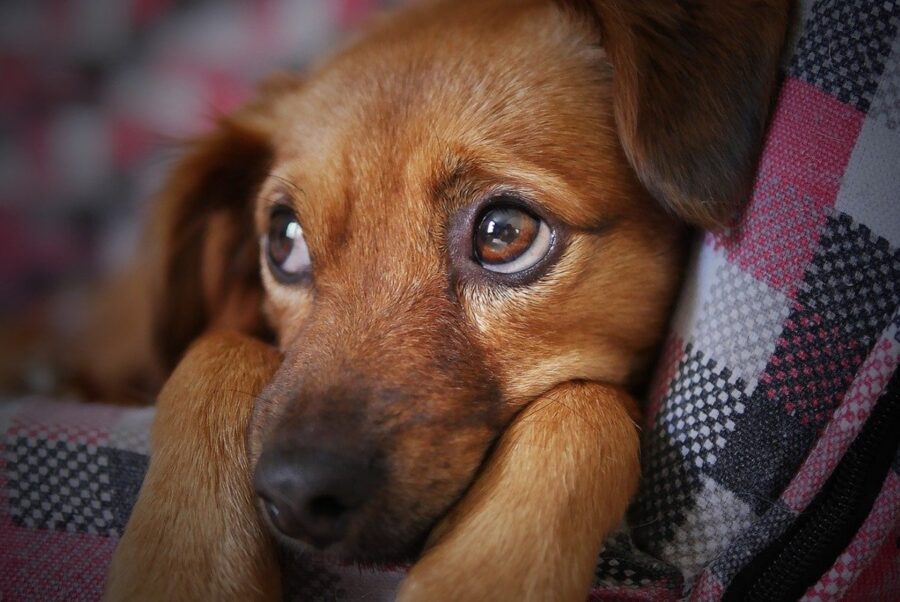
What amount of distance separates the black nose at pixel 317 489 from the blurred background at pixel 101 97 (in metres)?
1.72

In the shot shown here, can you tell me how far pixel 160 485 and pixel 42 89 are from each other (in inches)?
78.3

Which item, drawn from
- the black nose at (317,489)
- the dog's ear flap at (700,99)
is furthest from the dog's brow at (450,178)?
the black nose at (317,489)

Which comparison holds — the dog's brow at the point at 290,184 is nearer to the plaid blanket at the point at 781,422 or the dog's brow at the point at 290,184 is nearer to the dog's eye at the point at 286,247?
the dog's eye at the point at 286,247

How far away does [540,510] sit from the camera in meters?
1.09

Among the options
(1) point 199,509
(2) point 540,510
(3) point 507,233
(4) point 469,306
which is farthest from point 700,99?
(1) point 199,509

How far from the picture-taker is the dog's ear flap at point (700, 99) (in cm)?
124

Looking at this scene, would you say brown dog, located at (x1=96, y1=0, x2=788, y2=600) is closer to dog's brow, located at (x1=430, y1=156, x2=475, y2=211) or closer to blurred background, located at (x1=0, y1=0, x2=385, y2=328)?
dog's brow, located at (x1=430, y1=156, x2=475, y2=211)

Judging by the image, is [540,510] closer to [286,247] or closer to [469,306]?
[469,306]

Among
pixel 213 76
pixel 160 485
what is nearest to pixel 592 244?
pixel 160 485

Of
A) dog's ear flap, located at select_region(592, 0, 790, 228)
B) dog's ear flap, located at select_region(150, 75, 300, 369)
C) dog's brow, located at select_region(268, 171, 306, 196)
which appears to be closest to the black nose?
dog's brow, located at select_region(268, 171, 306, 196)

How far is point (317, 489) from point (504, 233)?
0.58 meters

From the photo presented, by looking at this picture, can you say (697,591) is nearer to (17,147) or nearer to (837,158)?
(837,158)

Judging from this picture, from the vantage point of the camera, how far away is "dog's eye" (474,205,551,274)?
1337 mm

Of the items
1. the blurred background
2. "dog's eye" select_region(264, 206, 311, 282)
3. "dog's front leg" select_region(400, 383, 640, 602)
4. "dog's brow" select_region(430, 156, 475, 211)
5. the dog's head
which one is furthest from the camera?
the blurred background
